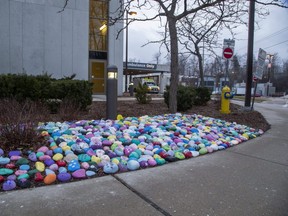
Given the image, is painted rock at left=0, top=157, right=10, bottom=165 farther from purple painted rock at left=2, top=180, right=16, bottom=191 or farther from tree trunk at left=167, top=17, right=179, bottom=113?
tree trunk at left=167, top=17, right=179, bottom=113

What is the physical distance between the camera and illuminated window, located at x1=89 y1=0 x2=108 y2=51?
1908 centimetres

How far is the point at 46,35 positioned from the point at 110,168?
47.6 ft

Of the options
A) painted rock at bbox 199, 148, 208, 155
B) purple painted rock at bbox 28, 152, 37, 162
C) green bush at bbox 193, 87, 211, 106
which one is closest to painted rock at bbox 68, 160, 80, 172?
purple painted rock at bbox 28, 152, 37, 162

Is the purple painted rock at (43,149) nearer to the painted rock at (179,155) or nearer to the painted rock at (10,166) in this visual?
the painted rock at (10,166)

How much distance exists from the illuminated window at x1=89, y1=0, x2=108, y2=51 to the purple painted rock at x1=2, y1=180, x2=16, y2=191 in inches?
674

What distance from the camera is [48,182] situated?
3334 millimetres

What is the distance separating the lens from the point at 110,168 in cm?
379

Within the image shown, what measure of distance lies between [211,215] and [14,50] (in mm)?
15745

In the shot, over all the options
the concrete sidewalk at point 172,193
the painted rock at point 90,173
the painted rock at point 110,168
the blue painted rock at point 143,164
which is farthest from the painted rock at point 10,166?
the blue painted rock at point 143,164

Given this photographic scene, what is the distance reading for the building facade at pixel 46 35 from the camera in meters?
15.4

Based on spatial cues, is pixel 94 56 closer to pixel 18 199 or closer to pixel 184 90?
pixel 184 90

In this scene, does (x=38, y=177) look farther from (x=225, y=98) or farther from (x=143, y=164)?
(x=225, y=98)

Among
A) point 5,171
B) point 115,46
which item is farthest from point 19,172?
point 115,46

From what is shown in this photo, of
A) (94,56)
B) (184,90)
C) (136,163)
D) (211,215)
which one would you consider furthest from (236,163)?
(94,56)
